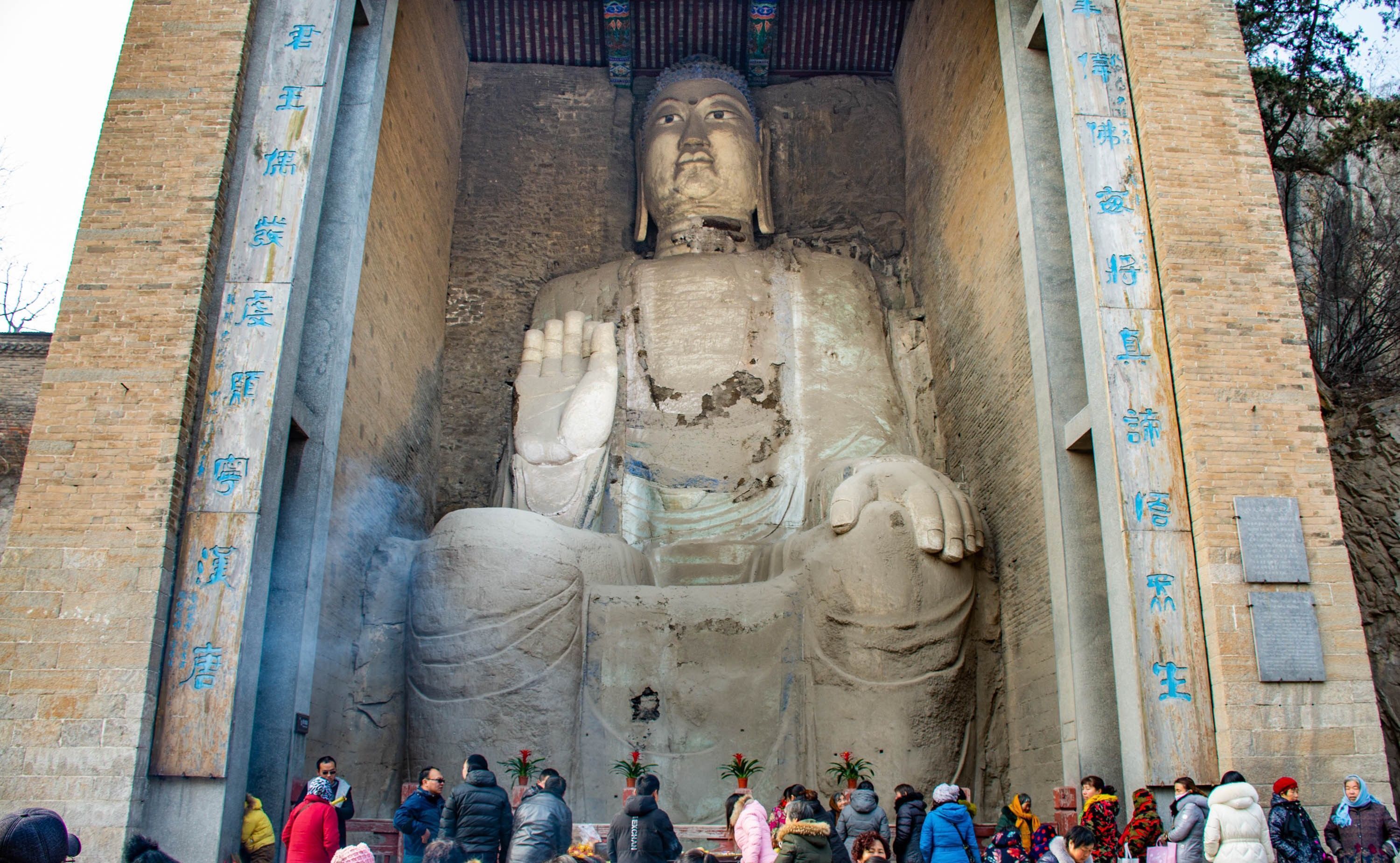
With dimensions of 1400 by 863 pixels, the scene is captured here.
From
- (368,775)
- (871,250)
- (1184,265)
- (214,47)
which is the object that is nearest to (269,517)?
(368,775)

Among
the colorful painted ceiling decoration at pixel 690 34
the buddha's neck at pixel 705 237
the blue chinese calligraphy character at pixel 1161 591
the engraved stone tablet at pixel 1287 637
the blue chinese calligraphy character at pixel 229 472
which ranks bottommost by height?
the engraved stone tablet at pixel 1287 637

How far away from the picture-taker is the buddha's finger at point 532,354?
9094mm

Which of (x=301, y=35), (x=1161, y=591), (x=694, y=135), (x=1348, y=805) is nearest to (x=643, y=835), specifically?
(x=1161, y=591)

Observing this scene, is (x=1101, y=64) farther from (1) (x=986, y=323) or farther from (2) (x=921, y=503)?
(2) (x=921, y=503)

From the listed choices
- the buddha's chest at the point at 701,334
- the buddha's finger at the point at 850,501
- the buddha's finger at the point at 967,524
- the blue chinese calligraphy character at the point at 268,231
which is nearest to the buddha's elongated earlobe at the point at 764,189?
the buddha's chest at the point at 701,334

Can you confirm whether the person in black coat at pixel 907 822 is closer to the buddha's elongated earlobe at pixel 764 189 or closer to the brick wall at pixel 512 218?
the brick wall at pixel 512 218

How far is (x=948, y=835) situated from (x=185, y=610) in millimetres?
3355

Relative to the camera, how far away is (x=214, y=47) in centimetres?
643

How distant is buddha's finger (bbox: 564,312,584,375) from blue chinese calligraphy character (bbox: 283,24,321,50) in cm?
309

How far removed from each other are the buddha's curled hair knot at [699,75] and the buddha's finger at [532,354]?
2.53 meters

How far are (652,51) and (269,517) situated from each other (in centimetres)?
686

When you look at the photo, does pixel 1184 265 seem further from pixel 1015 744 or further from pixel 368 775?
pixel 368 775

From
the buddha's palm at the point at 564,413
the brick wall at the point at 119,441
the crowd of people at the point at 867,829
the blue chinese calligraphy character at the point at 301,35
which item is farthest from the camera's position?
the buddha's palm at the point at 564,413

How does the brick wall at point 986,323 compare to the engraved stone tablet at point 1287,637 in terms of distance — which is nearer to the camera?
the engraved stone tablet at point 1287,637
